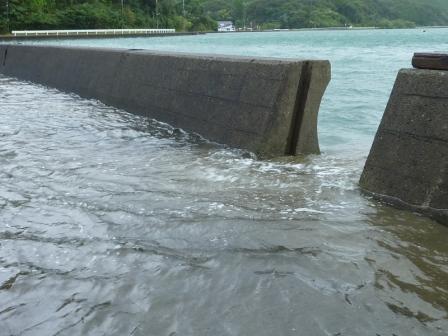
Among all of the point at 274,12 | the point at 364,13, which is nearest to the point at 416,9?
the point at 364,13

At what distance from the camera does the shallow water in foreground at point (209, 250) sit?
8.32 ft

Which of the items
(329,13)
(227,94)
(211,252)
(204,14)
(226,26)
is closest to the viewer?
(211,252)

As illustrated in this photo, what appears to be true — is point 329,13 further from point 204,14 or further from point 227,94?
point 227,94

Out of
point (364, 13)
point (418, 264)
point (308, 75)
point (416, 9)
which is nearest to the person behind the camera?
point (418, 264)

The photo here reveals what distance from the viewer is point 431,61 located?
4.09m

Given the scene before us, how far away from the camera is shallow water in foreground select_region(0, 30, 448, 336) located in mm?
2537

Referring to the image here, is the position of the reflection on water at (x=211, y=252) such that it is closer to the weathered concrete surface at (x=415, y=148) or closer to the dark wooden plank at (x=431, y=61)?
the weathered concrete surface at (x=415, y=148)

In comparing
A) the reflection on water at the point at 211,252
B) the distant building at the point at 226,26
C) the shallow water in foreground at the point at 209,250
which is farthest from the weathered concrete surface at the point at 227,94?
the distant building at the point at 226,26

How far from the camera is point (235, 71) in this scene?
662 centimetres

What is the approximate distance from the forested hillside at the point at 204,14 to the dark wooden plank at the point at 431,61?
82.4m

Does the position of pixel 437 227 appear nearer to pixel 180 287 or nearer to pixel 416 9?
pixel 180 287

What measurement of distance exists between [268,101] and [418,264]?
10.5 ft

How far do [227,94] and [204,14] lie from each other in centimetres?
16998

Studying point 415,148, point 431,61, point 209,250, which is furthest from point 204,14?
point 209,250
